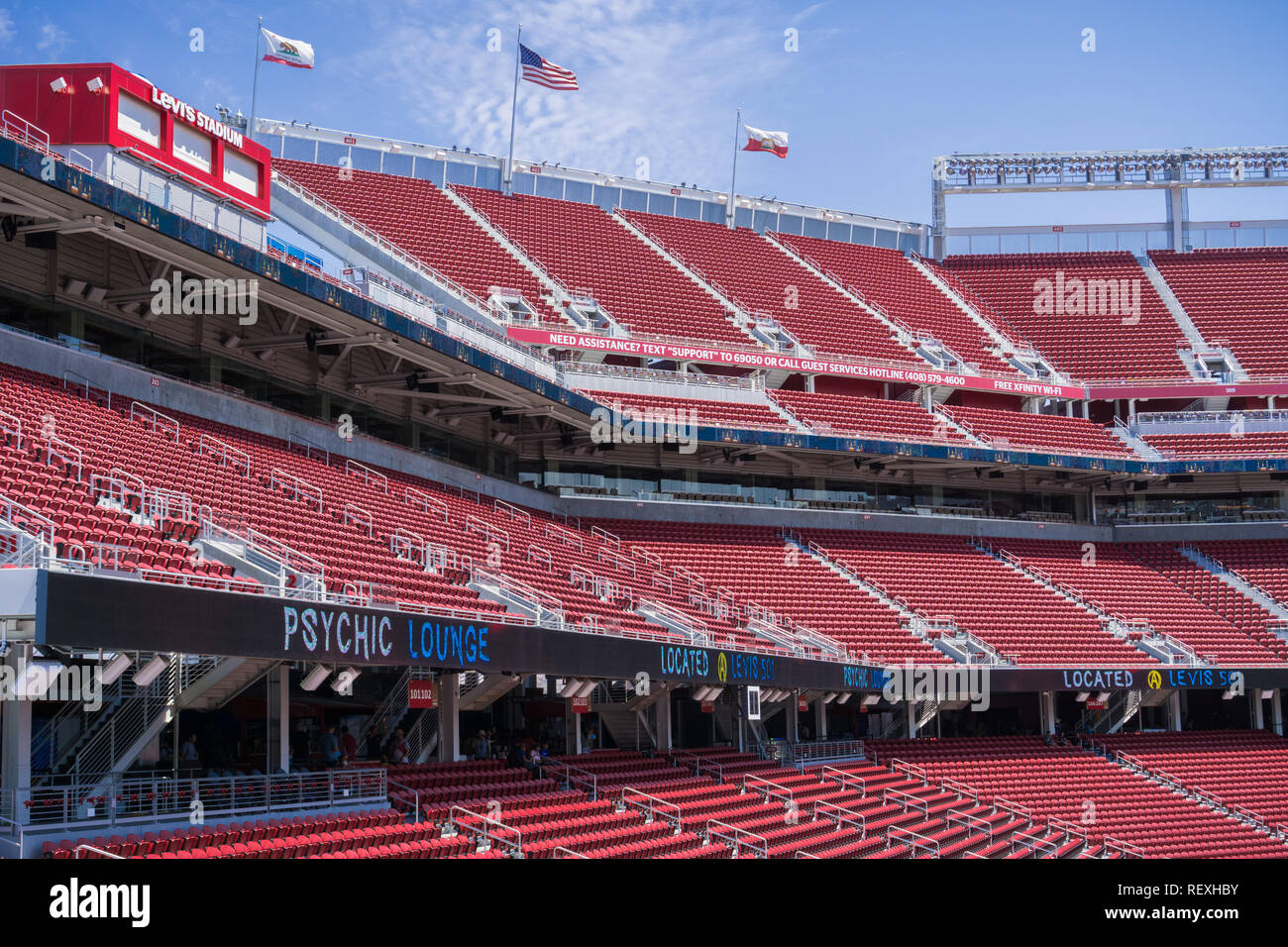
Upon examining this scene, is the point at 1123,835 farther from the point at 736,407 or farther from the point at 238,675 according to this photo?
the point at 238,675

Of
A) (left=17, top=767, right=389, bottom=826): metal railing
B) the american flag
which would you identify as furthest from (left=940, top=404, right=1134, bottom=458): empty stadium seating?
(left=17, top=767, right=389, bottom=826): metal railing

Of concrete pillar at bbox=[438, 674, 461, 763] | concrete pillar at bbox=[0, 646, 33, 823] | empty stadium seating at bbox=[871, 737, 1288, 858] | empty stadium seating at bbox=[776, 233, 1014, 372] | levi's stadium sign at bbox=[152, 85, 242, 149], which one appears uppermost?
empty stadium seating at bbox=[776, 233, 1014, 372]

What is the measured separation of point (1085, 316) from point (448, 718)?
38.2 m

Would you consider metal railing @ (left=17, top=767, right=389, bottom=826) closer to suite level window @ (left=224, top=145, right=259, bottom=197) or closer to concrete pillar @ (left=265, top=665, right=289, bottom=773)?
concrete pillar @ (left=265, top=665, right=289, bottom=773)

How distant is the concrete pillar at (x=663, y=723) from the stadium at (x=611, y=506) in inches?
1.9

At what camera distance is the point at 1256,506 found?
1639 inches

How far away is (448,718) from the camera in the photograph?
1898 cm

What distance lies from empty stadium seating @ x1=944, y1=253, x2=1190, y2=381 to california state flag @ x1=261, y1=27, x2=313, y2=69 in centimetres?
2751

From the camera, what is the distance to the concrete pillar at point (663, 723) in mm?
24484

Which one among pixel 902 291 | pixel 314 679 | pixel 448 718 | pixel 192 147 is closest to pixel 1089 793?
pixel 448 718

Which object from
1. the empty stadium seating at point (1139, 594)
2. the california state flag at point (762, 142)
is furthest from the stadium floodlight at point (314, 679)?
the california state flag at point (762, 142)

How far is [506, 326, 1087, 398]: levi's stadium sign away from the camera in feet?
122

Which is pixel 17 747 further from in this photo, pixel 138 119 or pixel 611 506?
pixel 611 506
